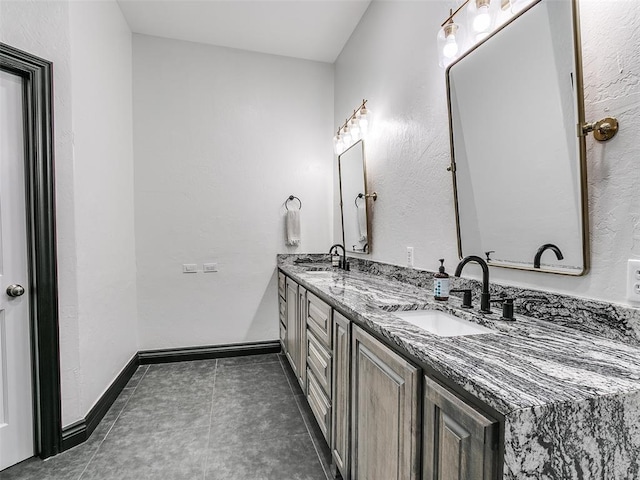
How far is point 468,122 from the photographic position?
1.54 metres

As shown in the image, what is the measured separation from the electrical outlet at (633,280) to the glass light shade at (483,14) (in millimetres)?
1066

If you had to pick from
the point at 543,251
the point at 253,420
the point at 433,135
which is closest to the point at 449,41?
the point at 433,135

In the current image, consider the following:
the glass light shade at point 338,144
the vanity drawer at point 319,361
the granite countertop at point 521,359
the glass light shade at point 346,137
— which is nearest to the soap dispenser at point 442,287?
the granite countertop at point 521,359

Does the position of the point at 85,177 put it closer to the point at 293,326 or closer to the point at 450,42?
the point at 293,326

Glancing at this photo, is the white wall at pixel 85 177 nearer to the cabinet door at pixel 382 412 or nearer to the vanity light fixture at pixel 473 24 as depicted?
the cabinet door at pixel 382 412

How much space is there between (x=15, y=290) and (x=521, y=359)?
2.20 m

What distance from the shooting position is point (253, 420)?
2.09 meters

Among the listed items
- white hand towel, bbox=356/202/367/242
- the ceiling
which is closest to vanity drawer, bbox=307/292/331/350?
white hand towel, bbox=356/202/367/242

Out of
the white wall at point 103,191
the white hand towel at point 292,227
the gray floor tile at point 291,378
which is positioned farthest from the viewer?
the white hand towel at point 292,227

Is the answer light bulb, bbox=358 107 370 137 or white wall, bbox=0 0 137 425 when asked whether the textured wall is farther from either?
light bulb, bbox=358 107 370 137

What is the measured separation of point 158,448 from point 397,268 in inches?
68.5

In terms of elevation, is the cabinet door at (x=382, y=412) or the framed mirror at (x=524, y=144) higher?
the framed mirror at (x=524, y=144)

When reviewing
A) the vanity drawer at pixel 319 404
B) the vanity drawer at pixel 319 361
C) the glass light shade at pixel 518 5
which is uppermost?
the glass light shade at pixel 518 5

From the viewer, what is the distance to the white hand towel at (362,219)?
2652mm
